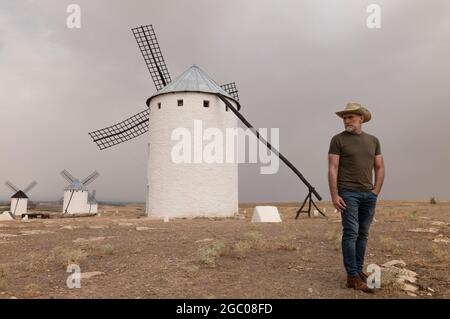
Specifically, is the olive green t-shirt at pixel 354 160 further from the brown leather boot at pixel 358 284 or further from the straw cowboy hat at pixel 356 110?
the brown leather boot at pixel 358 284

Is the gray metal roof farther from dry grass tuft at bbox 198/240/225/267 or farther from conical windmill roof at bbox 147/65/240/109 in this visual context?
dry grass tuft at bbox 198/240/225/267

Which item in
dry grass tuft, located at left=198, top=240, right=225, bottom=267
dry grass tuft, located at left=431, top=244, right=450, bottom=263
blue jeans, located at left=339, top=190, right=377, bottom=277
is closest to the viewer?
blue jeans, located at left=339, top=190, right=377, bottom=277

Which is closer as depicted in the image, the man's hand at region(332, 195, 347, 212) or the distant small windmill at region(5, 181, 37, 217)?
the man's hand at region(332, 195, 347, 212)

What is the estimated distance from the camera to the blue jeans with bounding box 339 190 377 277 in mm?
4891

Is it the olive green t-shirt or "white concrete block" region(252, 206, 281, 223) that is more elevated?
the olive green t-shirt

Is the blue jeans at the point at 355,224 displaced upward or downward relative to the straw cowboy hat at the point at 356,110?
downward

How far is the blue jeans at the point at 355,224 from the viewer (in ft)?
16.0

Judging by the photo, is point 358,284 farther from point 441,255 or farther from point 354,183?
point 441,255

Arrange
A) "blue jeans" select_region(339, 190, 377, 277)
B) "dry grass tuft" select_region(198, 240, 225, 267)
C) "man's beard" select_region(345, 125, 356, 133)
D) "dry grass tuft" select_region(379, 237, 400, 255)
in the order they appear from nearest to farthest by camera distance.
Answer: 1. "blue jeans" select_region(339, 190, 377, 277)
2. "man's beard" select_region(345, 125, 356, 133)
3. "dry grass tuft" select_region(198, 240, 225, 267)
4. "dry grass tuft" select_region(379, 237, 400, 255)

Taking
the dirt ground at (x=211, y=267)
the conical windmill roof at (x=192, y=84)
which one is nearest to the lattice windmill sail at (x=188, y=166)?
the conical windmill roof at (x=192, y=84)

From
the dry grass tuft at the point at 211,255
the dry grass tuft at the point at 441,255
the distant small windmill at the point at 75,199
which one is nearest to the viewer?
the dry grass tuft at the point at 211,255

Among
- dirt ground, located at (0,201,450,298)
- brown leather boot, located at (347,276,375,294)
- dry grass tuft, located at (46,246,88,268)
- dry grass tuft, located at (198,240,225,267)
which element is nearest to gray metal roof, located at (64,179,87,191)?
dirt ground, located at (0,201,450,298)
